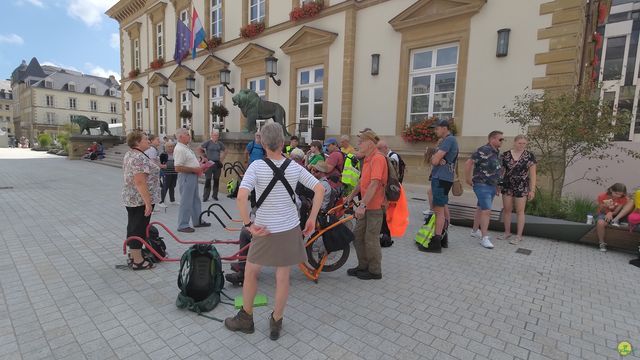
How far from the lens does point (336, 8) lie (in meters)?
11.8

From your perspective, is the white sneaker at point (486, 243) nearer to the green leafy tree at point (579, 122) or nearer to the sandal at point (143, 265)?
the green leafy tree at point (579, 122)

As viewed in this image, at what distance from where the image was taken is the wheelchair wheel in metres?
3.73

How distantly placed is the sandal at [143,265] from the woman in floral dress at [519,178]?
17.1ft

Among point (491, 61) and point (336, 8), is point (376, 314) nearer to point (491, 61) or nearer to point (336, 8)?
point (491, 61)

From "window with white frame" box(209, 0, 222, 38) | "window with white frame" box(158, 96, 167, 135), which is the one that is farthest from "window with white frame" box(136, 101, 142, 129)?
"window with white frame" box(209, 0, 222, 38)

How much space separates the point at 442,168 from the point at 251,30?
13.1 metres

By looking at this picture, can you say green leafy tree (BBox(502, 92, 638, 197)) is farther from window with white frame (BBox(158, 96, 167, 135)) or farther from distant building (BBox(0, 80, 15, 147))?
distant building (BBox(0, 80, 15, 147))

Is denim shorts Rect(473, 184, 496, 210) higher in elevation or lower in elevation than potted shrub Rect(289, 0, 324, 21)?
lower

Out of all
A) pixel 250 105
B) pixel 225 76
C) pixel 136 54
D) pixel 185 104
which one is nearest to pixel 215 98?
pixel 225 76

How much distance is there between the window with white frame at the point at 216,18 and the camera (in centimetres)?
1711

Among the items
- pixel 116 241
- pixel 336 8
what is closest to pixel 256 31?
pixel 336 8

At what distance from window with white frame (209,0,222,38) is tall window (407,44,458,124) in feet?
36.9

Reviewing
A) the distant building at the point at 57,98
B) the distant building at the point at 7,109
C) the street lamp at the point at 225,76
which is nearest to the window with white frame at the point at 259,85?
the street lamp at the point at 225,76

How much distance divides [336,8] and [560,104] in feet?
27.8
